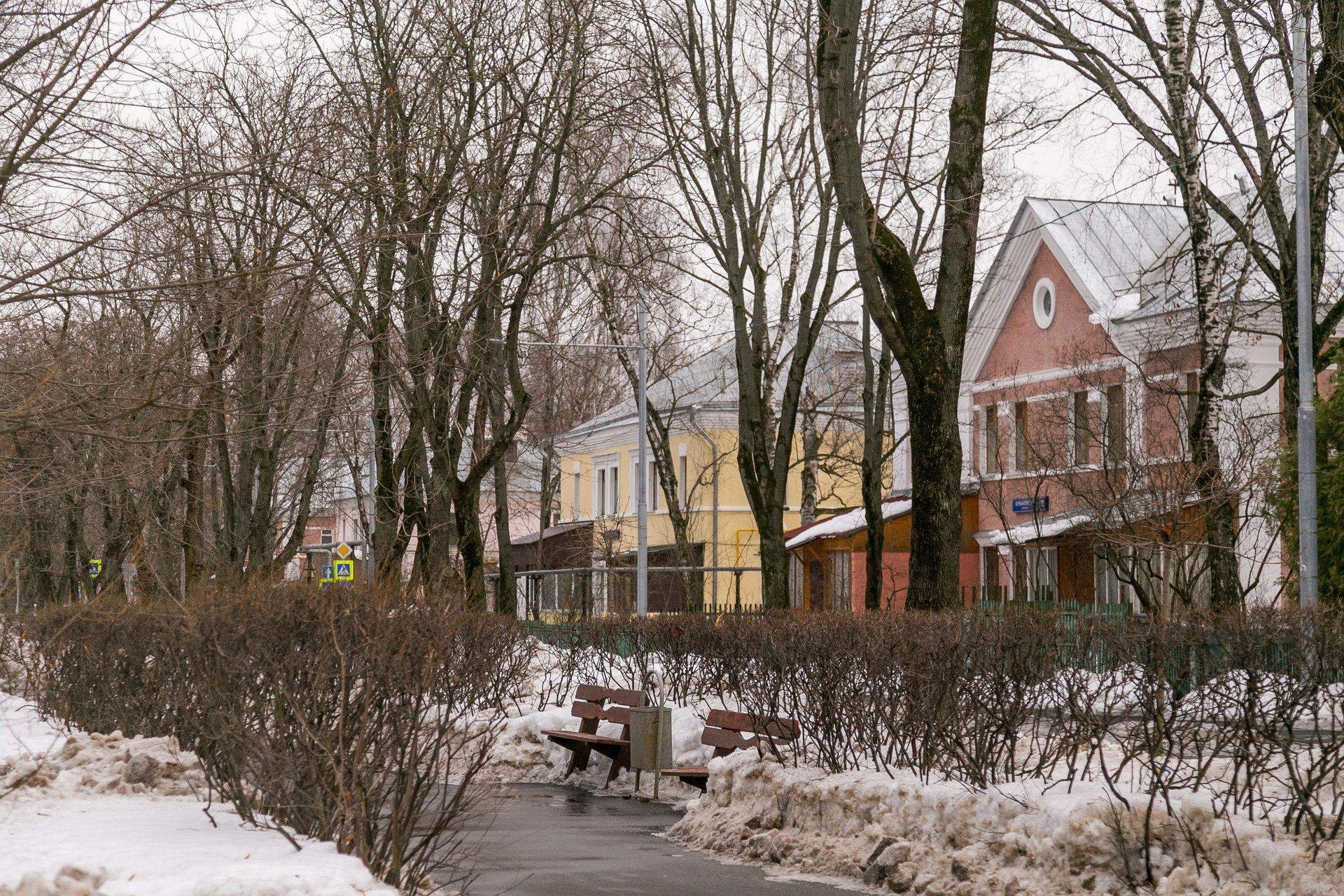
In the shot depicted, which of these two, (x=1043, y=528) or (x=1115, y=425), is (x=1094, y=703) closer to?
(x=1115, y=425)

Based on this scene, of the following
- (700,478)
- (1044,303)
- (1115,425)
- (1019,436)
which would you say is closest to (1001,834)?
(1115,425)

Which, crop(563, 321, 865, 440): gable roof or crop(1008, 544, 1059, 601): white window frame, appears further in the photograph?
crop(563, 321, 865, 440): gable roof

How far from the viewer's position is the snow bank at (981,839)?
8516 mm

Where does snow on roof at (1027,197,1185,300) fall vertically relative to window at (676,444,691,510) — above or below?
above

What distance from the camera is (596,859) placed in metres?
10.8

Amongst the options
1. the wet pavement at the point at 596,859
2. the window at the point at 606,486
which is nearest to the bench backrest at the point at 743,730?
the wet pavement at the point at 596,859

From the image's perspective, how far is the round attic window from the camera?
119 feet

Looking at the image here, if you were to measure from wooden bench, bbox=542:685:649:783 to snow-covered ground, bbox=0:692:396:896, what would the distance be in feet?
18.0

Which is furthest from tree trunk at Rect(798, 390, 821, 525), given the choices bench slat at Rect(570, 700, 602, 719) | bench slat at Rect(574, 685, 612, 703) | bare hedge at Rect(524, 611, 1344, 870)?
bare hedge at Rect(524, 611, 1344, 870)

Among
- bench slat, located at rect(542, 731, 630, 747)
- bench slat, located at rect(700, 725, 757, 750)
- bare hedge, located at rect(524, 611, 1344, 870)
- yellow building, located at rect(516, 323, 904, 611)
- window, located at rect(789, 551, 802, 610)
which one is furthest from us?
yellow building, located at rect(516, 323, 904, 611)

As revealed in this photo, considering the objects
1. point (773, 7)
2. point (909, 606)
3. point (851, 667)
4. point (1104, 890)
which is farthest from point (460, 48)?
point (1104, 890)

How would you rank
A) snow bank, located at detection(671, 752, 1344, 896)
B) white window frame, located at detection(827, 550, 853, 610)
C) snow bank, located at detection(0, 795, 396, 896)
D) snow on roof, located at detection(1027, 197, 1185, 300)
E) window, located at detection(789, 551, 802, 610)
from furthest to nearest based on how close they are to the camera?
window, located at detection(789, 551, 802, 610)
white window frame, located at detection(827, 550, 853, 610)
snow on roof, located at detection(1027, 197, 1185, 300)
snow bank, located at detection(671, 752, 1344, 896)
snow bank, located at detection(0, 795, 396, 896)

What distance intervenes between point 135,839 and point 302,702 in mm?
1245

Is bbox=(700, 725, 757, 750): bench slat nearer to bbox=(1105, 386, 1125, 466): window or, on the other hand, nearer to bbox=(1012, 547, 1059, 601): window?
bbox=(1105, 386, 1125, 466): window
